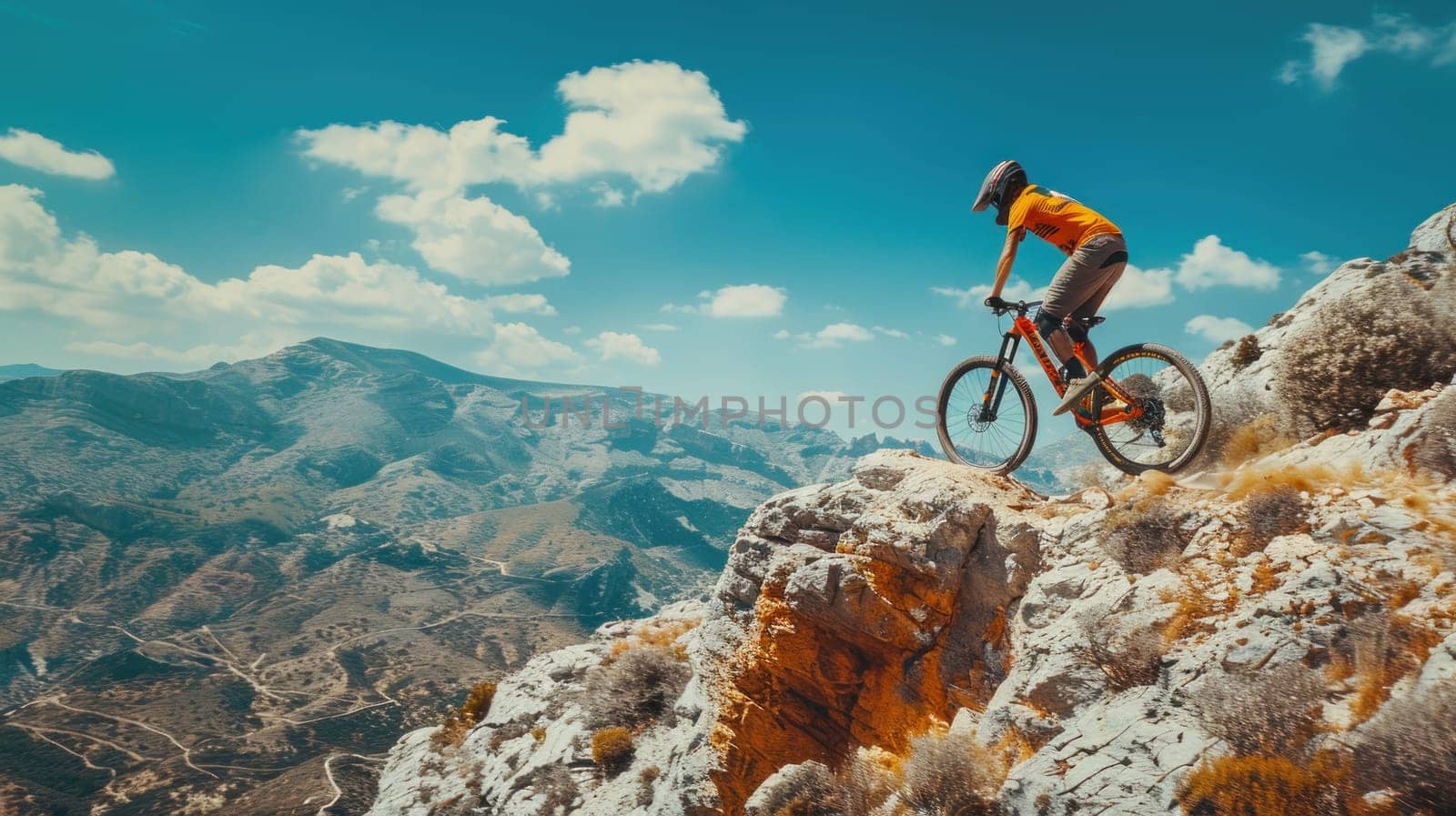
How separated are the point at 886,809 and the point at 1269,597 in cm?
498

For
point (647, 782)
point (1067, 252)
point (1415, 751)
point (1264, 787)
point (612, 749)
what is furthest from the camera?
point (612, 749)

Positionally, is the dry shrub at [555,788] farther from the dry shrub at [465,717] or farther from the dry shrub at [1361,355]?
the dry shrub at [1361,355]

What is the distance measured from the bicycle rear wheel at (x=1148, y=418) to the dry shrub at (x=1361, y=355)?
1.64m

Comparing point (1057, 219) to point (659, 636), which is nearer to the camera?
point (1057, 219)

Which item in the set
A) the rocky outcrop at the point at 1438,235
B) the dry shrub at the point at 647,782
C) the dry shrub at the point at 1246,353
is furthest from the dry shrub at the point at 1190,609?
the dry shrub at the point at 647,782

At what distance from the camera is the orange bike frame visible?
916 centimetres

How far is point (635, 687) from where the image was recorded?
60.8 feet

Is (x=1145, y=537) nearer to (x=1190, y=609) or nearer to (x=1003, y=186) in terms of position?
(x=1190, y=609)

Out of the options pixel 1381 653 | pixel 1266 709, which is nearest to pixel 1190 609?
pixel 1266 709

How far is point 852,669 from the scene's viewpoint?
11.1 metres

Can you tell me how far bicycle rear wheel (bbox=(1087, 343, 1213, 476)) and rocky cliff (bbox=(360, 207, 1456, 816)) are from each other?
525mm

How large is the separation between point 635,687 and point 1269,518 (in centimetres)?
1614

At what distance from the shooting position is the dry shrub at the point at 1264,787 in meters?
4.56

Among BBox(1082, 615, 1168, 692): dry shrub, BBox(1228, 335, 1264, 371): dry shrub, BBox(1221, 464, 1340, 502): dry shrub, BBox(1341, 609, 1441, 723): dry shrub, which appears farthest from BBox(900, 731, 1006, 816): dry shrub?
BBox(1228, 335, 1264, 371): dry shrub
